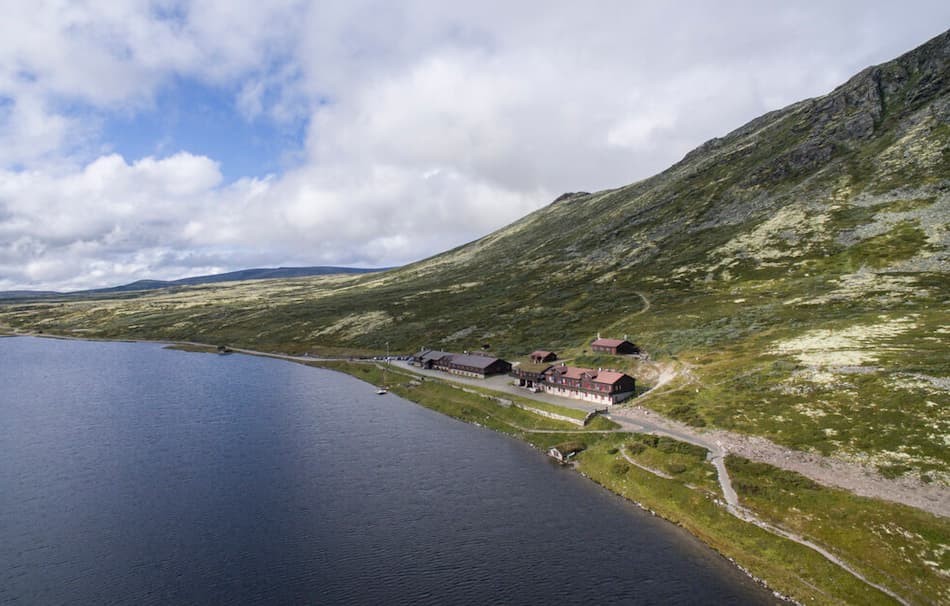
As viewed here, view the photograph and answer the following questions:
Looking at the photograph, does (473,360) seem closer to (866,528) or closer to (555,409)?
(555,409)

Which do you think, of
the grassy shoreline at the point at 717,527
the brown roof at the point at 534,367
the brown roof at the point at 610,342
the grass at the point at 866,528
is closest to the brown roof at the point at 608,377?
the grassy shoreline at the point at 717,527

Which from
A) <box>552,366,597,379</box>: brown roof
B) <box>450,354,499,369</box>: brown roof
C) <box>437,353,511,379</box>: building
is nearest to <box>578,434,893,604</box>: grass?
<box>552,366,597,379</box>: brown roof

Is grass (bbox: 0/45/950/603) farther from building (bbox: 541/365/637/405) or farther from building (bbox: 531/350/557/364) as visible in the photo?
building (bbox: 541/365/637/405)

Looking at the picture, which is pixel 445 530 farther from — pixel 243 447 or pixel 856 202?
pixel 856 202

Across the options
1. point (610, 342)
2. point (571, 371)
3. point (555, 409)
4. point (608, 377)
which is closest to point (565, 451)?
point (555, 409)

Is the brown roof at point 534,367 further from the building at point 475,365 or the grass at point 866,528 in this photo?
the grass at point 866,528

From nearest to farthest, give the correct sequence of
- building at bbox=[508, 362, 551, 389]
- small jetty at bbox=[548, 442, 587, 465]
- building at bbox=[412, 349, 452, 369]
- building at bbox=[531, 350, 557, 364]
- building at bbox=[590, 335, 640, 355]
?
small jetty at bbox=[548, 442, 587, 465], building at bbox=[508, 362, 551, 389], building at bbox=[590, 335, 640, 355], building at bbox=[531, 350, 557, 364], building at bbox=[412, 349, 452, 369]
